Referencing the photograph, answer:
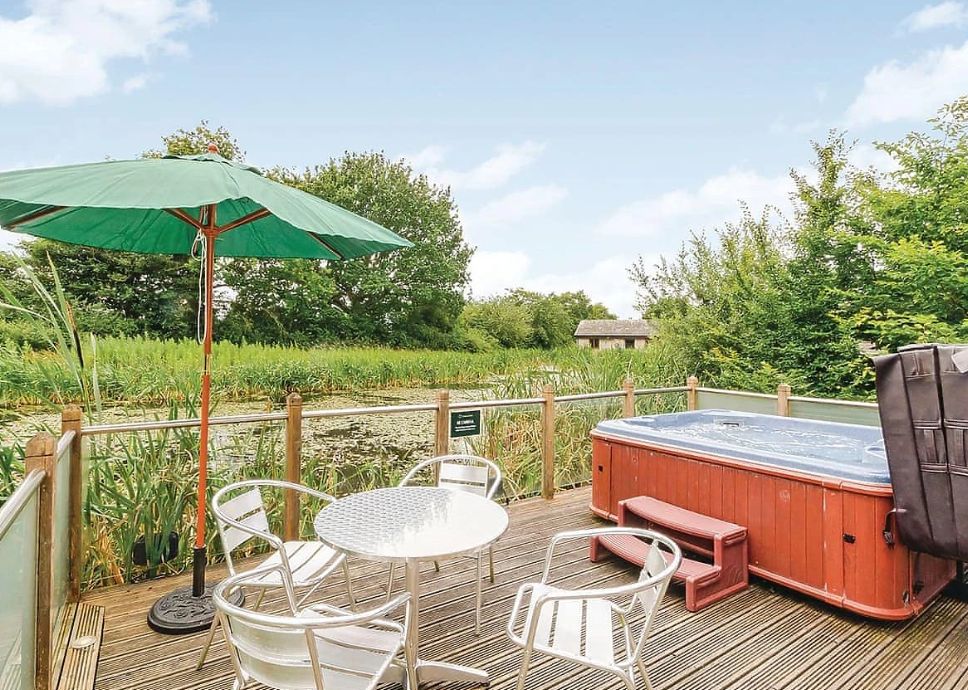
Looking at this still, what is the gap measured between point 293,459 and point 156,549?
0.97 m

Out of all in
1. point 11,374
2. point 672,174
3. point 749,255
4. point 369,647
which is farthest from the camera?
point 672,174

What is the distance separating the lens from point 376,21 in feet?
25.6

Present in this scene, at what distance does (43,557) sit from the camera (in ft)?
6.64

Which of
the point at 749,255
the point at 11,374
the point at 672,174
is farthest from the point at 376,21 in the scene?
the point at 749,255

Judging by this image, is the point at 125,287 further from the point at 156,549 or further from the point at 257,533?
the point at 257,533

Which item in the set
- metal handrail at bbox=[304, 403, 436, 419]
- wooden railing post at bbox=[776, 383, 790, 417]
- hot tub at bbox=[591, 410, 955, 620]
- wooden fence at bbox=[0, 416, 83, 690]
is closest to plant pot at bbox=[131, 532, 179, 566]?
wooden fence at bbox=[0, 416, 83, 690]

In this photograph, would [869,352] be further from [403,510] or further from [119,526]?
[119,526]

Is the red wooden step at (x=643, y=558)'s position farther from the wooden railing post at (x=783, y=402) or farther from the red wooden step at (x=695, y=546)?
the wooden railing post at (x=783, y=402)

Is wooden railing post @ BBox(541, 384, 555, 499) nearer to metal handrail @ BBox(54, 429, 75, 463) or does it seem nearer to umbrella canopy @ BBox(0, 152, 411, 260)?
umbrella canopy @ BBox(0, 152, 411, 260)

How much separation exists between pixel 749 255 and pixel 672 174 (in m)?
2.14

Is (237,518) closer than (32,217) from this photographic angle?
Yes

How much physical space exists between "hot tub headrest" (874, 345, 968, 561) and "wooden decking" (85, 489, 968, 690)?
514 millimetres

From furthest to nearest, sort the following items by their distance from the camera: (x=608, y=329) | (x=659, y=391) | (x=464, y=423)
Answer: (x=608, y=329), (x=659, y=391), (x=464, y=423)

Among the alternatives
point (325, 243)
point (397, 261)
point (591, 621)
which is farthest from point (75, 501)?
point (397, 261)
